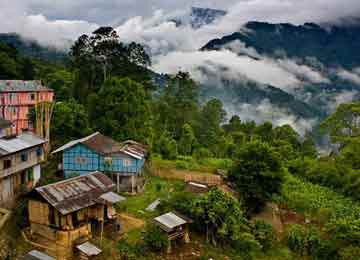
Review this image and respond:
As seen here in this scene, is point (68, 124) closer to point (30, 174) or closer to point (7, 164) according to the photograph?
point (30, 174)

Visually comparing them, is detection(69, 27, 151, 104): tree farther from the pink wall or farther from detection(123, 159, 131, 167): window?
detection(123, 159, 131, 167): window

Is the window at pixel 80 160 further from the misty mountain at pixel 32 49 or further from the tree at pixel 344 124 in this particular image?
the misty mountain at pixel 32 49

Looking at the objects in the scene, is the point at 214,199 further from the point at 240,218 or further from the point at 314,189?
the point at 314,189

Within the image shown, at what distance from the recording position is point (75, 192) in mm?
22562

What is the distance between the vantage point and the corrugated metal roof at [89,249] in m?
20.9

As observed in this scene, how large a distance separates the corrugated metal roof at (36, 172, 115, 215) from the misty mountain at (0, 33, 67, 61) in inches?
4266

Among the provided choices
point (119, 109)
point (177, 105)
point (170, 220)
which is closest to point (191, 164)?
point (119, 109)

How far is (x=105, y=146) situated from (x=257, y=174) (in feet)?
39.4

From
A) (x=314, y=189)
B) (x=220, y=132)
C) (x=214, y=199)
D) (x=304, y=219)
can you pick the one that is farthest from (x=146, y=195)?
(x=220, y=132)

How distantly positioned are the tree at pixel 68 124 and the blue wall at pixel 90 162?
19.9 ft

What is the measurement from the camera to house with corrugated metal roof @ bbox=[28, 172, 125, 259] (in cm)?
2131

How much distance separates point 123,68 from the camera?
46.2m

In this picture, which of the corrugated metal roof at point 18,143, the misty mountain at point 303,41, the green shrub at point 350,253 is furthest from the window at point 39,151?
the misty mountain at point 303,41

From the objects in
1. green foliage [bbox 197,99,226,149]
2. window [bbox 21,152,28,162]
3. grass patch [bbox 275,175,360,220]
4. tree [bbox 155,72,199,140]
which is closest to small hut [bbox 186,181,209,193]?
grass patch [bbox 275,175,360,220]
